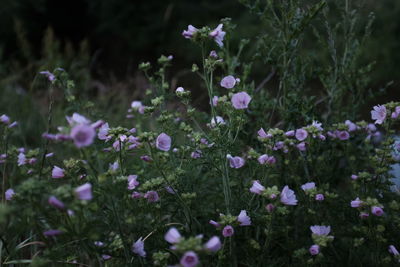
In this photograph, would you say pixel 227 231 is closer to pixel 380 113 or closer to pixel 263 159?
pixel 263 159

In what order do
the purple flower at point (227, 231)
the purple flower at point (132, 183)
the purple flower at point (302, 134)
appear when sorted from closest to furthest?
1. the purple flower at point (227, 231)
2. the purple flower at point (132, 183)
3. the purple flower at point (302, 134)

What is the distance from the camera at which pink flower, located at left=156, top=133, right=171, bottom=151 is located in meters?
1.34

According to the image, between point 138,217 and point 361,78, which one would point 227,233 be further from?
point 361,78

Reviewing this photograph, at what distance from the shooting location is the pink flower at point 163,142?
134cm

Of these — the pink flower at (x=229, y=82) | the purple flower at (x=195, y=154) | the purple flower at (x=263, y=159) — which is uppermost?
the pink flower at (x=229, y=82)

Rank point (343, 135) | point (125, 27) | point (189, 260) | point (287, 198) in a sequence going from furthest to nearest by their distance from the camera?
point (125, 27) < point (343, 135) < point (287, 198) < point (189, 260)

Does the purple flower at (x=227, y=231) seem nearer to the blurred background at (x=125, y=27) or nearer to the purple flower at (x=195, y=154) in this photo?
the purple flower at (x=195, y=154)

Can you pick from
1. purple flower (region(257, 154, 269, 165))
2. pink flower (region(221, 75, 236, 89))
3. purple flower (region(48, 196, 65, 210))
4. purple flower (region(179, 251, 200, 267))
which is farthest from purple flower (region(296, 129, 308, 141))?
purple flower (region(48, 196, 65, 210))

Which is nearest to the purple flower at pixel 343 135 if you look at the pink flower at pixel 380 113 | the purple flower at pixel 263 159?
the pink flower at pixel 380 113

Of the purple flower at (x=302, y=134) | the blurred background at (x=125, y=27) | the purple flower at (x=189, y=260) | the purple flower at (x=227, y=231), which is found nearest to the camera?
the purple flower at (x=189, y=260)

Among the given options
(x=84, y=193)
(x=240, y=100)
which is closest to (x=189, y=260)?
(x=84, y=193)

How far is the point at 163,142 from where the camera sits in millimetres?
1361

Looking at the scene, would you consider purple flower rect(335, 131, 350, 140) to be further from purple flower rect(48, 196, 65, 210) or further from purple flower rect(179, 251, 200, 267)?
purple flower rect(48, 196, 65, 210)

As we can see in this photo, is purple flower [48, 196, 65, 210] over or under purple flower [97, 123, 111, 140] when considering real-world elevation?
over
